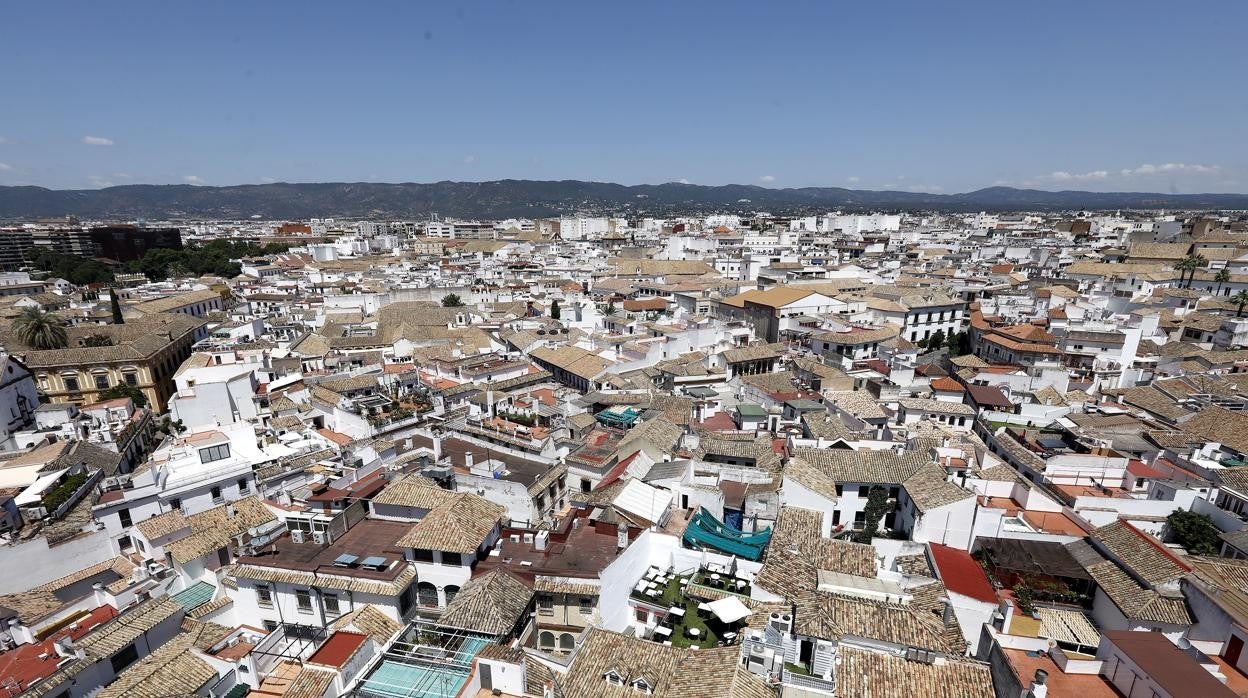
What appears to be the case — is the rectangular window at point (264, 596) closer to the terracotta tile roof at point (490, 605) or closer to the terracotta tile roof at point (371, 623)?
the terracotta tile roof at point (371, 623)

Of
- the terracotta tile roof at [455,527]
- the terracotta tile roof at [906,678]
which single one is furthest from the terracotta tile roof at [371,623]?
the terracotta tile roof at [906,678]

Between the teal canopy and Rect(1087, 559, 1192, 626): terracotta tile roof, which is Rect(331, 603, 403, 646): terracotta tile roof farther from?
Rect(1087, 559, 1192, 626): terracotta tile roof

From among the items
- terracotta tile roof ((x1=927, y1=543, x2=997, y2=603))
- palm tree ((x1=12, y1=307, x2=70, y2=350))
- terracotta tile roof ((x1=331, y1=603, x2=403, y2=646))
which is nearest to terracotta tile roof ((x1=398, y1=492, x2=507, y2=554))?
terracotta tile roof ((x1=331, y1=603, x2=403, y2=646))

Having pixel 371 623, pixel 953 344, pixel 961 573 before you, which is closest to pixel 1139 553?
pixel 961 573

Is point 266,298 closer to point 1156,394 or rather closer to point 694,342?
point 694,342

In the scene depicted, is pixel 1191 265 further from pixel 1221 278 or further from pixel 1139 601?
pixel 1139 601

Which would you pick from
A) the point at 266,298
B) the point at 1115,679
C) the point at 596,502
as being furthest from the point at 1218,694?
the point at 266,298
